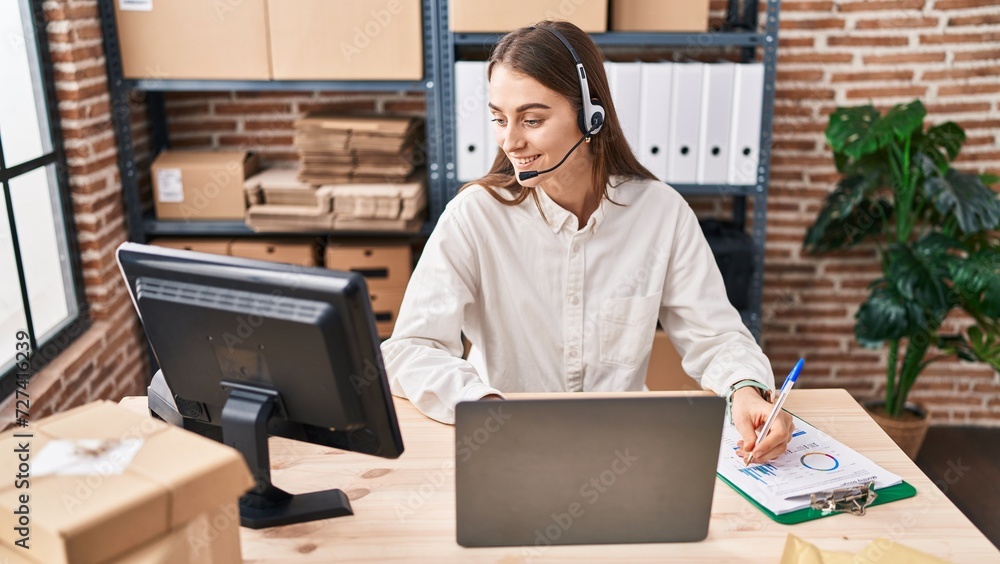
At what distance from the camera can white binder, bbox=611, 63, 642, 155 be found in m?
2.62

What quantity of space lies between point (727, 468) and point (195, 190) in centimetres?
224

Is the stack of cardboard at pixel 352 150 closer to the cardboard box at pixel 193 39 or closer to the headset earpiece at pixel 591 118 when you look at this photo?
the cardboard box at pixel 193 39

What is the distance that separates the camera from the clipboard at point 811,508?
117 centimetres

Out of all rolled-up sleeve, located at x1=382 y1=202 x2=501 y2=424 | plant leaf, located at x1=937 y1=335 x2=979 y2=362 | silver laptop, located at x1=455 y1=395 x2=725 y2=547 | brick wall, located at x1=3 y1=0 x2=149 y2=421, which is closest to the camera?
silver laptop, located at x1=455 y1=395 x2=725 y2=547

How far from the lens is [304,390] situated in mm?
1117

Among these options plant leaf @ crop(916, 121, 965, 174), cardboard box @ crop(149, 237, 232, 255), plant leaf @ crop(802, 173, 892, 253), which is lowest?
cardboard box @ crop(149, 237, 232, 255)

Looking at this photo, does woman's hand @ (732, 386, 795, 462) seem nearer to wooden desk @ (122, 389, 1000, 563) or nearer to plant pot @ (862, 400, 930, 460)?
wooden desk @ (122, 389, 1000, 563)

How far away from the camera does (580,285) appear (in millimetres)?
1707

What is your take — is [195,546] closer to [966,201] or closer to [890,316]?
[890,316]

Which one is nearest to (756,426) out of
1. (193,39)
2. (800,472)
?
(800,472)

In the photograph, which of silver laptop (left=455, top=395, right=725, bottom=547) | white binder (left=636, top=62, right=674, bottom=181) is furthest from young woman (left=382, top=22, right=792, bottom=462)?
white binder (left=636, top=62, right=674, bottom=181)

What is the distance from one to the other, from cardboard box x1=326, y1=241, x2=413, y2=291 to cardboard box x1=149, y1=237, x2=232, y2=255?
37 cm

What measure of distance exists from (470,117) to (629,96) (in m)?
0.51

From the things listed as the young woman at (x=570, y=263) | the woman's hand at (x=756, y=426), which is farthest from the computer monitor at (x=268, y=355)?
the woman's hand at (x=756, y=426)
